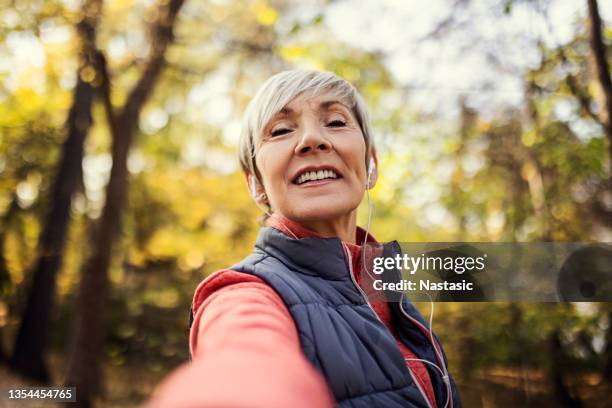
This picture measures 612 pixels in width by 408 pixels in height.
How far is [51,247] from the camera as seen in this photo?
32.0ft

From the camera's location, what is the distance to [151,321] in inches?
423

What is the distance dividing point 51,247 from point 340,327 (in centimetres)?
994

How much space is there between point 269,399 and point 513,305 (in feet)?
21.6

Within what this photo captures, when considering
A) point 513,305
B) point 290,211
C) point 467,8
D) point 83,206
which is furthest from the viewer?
point 83,206

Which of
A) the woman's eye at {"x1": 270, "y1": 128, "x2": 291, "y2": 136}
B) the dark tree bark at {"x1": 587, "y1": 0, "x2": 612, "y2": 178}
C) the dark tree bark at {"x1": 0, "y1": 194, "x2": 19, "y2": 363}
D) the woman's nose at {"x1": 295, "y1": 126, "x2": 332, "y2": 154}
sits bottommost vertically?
the woman's nose at {"x1": 295, "y1": 126, "x2": 332, "y2": 154}

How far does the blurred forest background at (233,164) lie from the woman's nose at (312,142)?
2561 millimetres

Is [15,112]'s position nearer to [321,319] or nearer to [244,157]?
[244,157]

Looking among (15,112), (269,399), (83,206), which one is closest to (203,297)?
(269,399)

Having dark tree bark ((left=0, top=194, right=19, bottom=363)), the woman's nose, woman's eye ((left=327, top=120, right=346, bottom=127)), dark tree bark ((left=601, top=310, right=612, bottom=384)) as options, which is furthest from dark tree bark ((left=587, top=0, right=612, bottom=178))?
dark tree bark ((left=0, top=194, right=19, bottom=363))

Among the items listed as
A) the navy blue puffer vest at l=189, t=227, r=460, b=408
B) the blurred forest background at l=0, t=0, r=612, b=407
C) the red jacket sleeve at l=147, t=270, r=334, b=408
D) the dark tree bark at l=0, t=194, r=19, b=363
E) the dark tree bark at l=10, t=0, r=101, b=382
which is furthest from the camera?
the dark tree bark at l=0, t=194, r=19, b=363

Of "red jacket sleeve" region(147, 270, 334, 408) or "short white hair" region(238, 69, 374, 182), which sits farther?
"short white hair" region(238, 69, 374, 182)

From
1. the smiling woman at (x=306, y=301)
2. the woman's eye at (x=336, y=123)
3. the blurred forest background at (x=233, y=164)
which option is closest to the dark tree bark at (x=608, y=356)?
the blurred forest background at (x=233, y=164)

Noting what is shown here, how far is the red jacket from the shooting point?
54 centimetres

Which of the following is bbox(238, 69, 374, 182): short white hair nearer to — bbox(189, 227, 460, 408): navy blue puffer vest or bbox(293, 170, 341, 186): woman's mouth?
bbox(293, 170, 341, 186): woman's mouth
